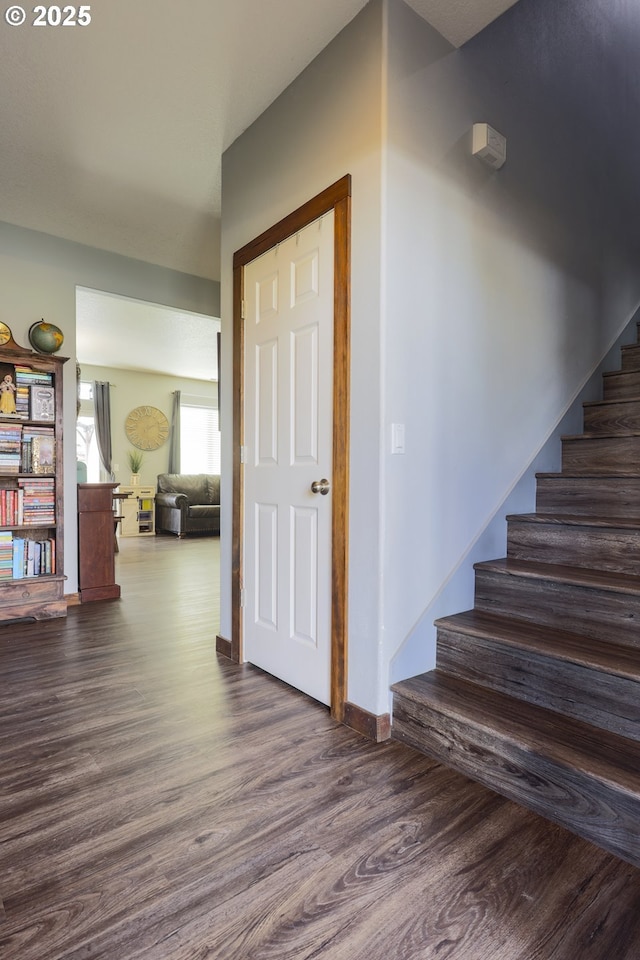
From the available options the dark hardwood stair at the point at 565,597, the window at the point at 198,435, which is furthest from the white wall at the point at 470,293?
the window at the point at 198,435

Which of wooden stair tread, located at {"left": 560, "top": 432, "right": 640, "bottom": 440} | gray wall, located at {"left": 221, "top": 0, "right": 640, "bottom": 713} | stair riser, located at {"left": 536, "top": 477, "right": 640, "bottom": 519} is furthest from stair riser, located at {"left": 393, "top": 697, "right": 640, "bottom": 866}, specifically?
wooden stair tread, located at {"left": 560, "top": 432, "right": 640, "bottom": 440}

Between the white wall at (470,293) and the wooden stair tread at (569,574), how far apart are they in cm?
11

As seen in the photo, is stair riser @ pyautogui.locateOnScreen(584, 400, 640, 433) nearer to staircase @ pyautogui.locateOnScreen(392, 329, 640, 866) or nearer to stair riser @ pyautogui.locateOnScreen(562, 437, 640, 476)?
stair riser @ pyautogui.locateOnScreen(562, 437, 640, 476)

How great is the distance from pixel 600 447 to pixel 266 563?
1.79 meters

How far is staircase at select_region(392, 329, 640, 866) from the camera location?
1423mm

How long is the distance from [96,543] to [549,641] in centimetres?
350

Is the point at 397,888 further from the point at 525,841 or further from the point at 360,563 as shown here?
the point at 360,563

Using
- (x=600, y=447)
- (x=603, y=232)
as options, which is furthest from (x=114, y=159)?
(x=600, y=447)

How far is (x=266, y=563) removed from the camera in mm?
2537

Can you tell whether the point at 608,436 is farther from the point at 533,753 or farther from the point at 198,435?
the point at 198,435

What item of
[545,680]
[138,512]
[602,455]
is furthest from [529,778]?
[138,512]

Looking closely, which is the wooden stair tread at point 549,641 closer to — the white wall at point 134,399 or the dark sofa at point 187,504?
the dark sofa at point 187,504

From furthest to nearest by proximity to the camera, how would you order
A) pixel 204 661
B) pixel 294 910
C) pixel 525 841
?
pixel 204 661, pixel 525 841, pixel 294 910

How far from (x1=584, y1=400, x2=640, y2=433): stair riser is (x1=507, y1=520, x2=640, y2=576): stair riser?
0.73 meters
